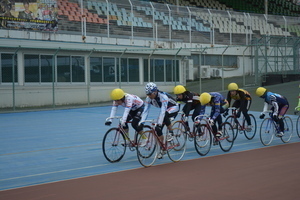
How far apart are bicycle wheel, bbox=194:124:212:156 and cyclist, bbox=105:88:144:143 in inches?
55.6

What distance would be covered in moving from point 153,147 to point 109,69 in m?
19.4

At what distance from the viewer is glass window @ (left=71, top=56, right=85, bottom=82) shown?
27.0m

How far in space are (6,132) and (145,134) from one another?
7.48 metres

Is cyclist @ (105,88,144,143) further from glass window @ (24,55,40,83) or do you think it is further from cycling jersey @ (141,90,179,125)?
glass window @ (24,55,40,83)

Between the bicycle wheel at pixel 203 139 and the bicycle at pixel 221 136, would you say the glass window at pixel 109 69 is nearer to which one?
the bicycle at pixel 221 136

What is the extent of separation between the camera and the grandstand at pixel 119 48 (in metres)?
24.6

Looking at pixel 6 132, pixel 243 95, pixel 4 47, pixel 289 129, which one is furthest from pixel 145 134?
pixel 4 47

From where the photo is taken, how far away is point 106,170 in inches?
364

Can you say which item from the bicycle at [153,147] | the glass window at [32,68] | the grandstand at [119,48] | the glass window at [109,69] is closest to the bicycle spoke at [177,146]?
the bicycle at [153,147]

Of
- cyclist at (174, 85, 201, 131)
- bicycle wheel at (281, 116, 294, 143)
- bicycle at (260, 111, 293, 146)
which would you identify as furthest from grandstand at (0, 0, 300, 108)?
cyclist at (174, 85, 201, 131)

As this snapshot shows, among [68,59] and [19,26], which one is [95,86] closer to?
[68,59]

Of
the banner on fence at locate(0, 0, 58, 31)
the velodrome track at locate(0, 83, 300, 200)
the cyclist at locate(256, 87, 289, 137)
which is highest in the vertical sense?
the banner on fence at locate(0, 0, 58, 31)

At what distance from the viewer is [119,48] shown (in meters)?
29.1

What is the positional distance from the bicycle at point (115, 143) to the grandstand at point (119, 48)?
45.0 feet
